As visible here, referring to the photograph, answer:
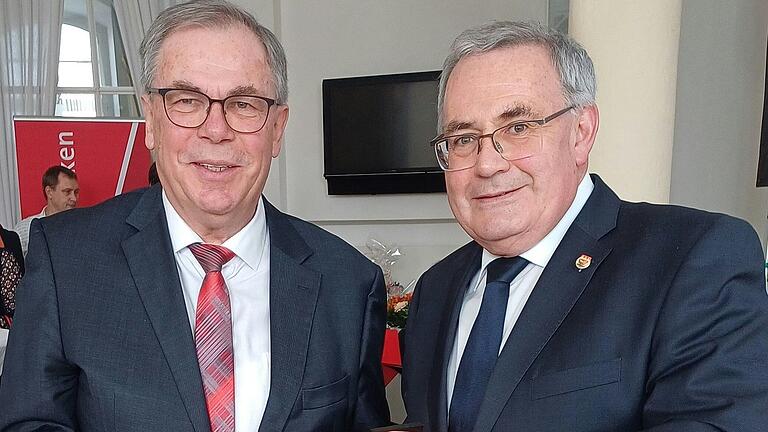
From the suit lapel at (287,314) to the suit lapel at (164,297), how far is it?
0.54 ft

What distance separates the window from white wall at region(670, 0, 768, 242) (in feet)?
16.4

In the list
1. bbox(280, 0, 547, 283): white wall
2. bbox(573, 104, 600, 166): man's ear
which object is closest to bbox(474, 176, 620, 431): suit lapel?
bbox(573, 104, 600, 166): man's ear

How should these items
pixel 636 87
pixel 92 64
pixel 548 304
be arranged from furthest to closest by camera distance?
pixel 92 64, pixel 636 87, pixel 548 304

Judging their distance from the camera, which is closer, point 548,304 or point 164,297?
point 548,304

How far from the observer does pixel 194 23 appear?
58.6 inches

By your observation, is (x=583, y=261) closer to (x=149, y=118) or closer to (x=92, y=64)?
(x=149, y=118)

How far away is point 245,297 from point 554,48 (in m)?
0.88

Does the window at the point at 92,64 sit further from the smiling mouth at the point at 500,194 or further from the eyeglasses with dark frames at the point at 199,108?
the smiling mouth at the point at 500,194

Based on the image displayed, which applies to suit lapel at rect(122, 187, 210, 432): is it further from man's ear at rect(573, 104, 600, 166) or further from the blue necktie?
man's ear at rect(573, 104, 600, 166)

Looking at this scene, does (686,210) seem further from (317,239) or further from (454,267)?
(317,239)

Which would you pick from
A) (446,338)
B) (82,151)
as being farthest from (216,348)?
(82,151)

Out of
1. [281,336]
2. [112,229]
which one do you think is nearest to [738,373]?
[281,336]

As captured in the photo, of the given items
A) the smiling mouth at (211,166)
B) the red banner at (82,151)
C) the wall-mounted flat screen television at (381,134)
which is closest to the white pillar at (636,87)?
the smiling mouth at (211,166)

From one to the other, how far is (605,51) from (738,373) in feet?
5.84
